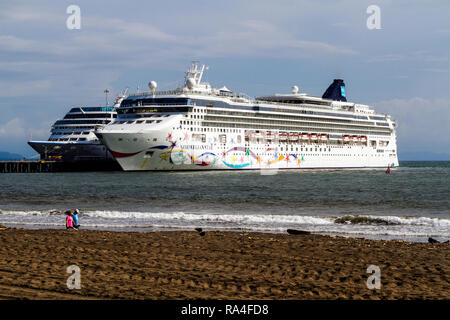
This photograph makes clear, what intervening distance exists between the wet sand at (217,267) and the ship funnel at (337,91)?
91.9 meters

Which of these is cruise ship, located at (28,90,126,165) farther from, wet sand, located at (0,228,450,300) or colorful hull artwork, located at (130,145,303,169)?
wet sand, located at (0,228,450,300)

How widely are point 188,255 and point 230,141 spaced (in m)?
61.6

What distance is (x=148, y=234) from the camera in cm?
1756

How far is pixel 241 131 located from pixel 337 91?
35.8 meters

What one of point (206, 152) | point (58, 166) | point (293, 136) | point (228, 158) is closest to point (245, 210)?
point (206, 152)

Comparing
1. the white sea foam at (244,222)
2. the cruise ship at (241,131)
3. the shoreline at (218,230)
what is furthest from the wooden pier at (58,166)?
the shoreline at (218,230)

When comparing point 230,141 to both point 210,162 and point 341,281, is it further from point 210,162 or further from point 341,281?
point 341,281

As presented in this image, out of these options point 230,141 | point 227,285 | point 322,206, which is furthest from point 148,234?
point 230,141

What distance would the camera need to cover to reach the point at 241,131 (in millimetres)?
77125

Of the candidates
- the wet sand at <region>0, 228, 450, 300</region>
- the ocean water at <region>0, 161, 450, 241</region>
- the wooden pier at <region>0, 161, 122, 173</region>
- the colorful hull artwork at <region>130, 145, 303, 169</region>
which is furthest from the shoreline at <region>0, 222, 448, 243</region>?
the wooden pier at <region>0, 161, 122, 173</region>

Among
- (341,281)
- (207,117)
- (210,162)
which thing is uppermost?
(207,117)

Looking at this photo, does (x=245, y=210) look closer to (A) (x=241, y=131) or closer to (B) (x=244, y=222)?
(B) (x=244, y=222)

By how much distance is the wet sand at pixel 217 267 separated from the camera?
9.20 metres

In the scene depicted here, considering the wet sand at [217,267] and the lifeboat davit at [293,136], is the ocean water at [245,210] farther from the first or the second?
the lifeboat davit at [293,136]
